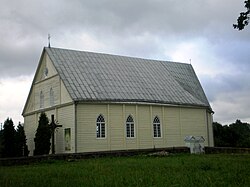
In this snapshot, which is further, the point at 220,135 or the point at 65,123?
the point at 220,135

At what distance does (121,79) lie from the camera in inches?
1471

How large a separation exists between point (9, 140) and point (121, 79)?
37.9ft

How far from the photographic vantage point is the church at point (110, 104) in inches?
1281

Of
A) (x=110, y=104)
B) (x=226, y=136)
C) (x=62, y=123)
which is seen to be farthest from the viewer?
(x=226, y=136)

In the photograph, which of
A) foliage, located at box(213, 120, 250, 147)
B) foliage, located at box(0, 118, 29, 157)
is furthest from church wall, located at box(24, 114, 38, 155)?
foliage, located at box(213, 120, 250, 147)

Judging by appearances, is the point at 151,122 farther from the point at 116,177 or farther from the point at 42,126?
the point at 116,177

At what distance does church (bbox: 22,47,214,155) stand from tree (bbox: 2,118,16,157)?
11.9ft

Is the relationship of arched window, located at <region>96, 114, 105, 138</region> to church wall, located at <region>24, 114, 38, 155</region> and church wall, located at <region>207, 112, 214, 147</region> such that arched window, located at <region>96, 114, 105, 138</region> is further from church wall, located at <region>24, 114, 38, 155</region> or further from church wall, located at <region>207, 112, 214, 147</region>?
church wall, located at <region>207, 112, 214, 147</region>

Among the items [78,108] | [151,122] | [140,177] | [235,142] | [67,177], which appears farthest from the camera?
[235,142]

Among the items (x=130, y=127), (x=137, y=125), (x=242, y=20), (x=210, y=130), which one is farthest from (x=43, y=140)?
(x=242, y=20)

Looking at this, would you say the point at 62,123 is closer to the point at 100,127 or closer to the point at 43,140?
the point at 43,140

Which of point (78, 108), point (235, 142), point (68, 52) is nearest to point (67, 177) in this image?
point (78, 108)

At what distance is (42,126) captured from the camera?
109 feet

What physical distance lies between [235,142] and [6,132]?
26.6 m
